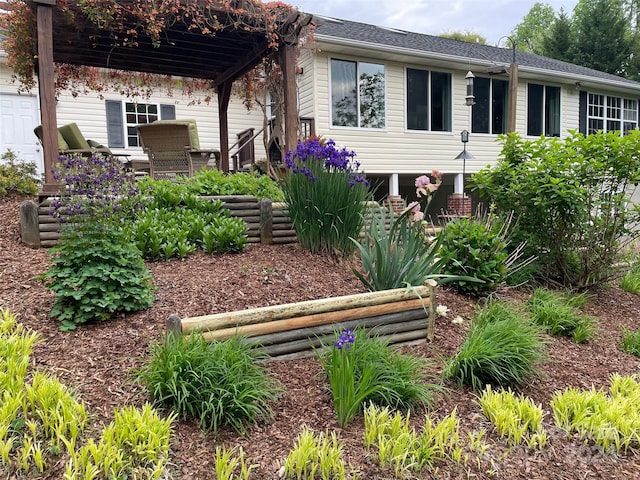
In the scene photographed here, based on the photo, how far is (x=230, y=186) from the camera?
4.93 meters

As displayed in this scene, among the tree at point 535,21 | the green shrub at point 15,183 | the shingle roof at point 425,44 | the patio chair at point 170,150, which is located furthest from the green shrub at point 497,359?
the tree at point 535,21

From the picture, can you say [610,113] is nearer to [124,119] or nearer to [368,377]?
[124,119]

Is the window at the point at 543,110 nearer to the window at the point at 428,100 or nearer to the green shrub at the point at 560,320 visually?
the window at the point at 428,100

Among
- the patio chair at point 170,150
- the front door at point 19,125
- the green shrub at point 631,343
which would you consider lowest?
the green shrub at point 631,343

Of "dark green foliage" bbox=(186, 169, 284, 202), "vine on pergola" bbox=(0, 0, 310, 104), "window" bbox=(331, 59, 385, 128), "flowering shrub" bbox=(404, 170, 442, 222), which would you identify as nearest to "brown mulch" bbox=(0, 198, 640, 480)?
"flowering shrub" bbox=(404, 170, 442, 222)

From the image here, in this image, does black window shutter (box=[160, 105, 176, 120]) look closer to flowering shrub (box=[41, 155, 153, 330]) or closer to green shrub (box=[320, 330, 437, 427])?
flowering shrub (box=[41, 155, 153, 330])

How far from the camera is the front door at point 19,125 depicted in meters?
8.89

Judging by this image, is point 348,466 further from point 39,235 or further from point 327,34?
point 327,34

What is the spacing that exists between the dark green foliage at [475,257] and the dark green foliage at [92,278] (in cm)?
246

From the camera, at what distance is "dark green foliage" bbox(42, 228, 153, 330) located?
8.57ft

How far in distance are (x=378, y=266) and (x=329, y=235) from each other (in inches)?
32.5

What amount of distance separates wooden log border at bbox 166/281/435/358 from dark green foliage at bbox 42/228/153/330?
0.51 meters

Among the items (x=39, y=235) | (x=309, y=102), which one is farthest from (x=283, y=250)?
(x=309, y=102)

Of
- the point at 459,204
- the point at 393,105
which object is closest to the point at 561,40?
the point at 459,204
